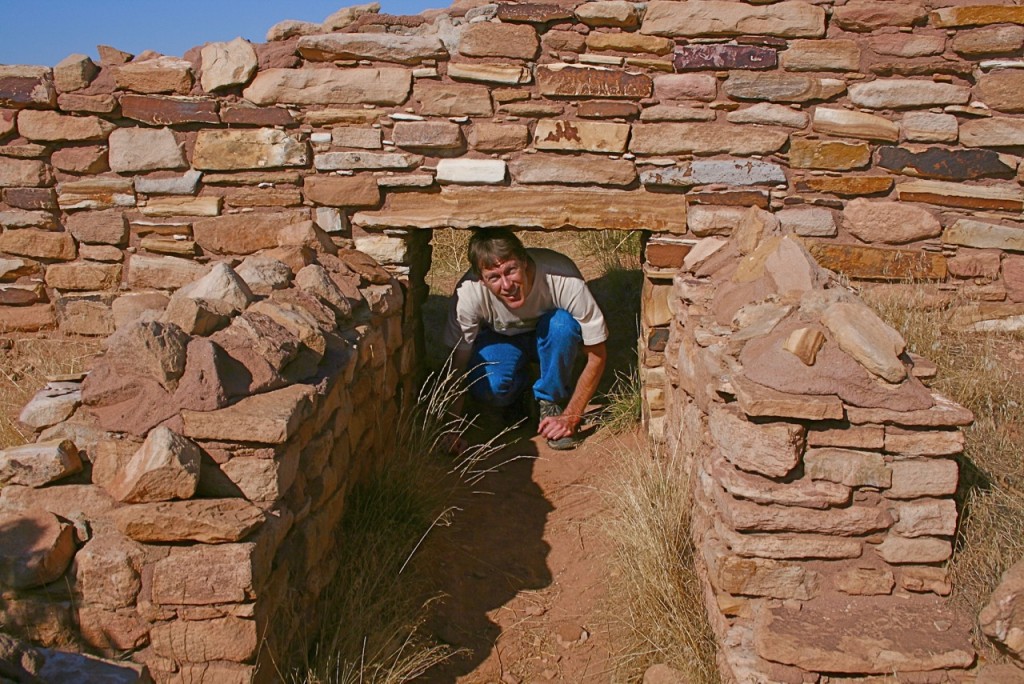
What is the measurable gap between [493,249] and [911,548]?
2.62 m

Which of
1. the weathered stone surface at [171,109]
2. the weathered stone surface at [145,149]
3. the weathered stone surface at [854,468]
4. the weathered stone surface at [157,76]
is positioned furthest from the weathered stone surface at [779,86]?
the weathered stone surface at [145,149]

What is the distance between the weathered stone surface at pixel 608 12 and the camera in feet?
15.5

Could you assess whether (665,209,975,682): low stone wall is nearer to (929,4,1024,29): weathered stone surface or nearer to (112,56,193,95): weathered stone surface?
(929,4,1024,29): weathered stone surface

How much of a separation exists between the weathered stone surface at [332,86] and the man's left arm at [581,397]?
170 cm

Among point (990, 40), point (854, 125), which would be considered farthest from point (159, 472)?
point (990, 40)

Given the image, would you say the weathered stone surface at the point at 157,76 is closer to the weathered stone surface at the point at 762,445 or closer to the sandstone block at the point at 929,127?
the weathered stone surface at the point at 762,445

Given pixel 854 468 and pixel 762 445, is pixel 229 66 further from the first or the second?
pixel 854 468

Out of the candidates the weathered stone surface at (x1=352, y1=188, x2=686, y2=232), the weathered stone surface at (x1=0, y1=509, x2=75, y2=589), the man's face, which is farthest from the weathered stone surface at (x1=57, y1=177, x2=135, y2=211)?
the weathered stone surface at (x1=0, y1=509, x2=75, y2=589)

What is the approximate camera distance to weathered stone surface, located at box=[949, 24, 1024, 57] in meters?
4.68

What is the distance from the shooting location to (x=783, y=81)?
15.7ft

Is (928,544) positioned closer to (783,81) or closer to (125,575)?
(125,575)

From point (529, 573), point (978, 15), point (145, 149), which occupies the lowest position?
point (529, 573)

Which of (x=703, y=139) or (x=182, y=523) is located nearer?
(x=182, y=523)

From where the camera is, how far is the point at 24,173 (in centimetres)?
512
